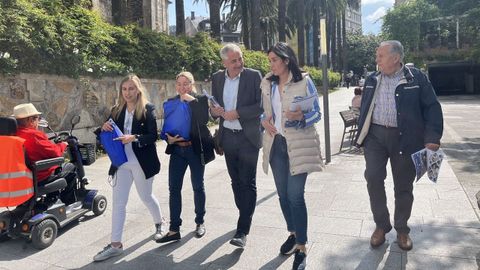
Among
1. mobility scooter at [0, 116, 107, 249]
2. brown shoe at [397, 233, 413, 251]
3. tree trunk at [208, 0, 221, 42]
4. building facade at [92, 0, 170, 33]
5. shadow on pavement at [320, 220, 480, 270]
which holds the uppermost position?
building facade at [92, 0, 170, 33]

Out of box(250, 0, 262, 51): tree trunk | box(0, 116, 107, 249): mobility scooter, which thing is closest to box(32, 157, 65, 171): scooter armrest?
box(0, 116, 107, 249): mobility scooter

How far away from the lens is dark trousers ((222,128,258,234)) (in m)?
3.92

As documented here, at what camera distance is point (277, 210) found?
5141mm

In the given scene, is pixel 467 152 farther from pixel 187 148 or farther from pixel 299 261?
pixel 187 148

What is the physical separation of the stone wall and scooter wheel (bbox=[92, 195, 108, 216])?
303cm

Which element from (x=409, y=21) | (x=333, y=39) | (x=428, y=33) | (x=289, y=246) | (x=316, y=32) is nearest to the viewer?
(x=289, y=246)

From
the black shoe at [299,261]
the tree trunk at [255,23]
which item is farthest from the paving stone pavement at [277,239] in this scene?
the tree trunk at [255,23]

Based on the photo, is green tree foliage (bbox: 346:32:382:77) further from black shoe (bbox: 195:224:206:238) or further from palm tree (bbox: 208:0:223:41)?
black shoe (bbox: 195:224:206:238)

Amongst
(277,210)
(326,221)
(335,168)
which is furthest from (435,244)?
(335,168)

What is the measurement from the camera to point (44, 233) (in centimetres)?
419

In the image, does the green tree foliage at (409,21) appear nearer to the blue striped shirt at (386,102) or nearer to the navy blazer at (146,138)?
the blue striped shirt at (386,102)

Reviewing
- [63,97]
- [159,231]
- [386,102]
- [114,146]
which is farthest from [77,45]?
[386,102]

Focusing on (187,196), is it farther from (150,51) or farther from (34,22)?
(150,51)

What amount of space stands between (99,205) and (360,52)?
8368 centimetres
